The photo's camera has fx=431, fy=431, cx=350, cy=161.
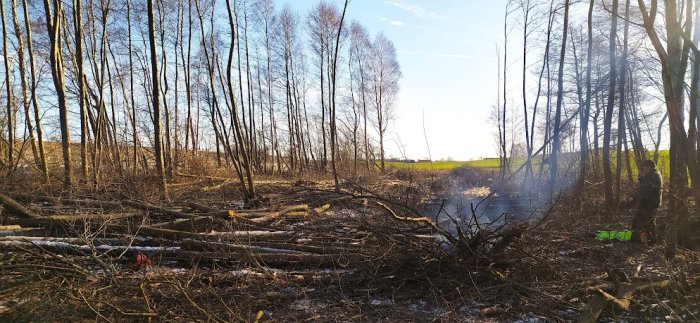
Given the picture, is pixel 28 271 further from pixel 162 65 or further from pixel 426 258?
pixel 162 65

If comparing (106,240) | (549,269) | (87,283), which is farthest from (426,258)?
(106,240)

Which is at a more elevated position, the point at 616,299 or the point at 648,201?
the point at 648,201

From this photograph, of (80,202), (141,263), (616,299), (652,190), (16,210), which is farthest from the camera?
(80,202)

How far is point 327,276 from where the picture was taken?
516 centimetres

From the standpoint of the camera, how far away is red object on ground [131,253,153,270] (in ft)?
16.7

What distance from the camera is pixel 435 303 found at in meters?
4.54

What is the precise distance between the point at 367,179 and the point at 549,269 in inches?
→ 551

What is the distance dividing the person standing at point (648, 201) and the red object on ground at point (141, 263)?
7.79 m

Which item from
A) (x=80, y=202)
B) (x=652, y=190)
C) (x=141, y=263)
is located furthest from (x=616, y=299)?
(x=80, y=202)

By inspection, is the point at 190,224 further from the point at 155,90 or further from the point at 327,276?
the point at 155,90

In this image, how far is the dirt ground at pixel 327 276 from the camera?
4.08m

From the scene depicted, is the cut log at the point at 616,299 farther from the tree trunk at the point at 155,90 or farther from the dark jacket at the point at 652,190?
the tree trunk at the point at 155,90

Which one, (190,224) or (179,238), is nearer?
(179,238)

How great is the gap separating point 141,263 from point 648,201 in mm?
8110
